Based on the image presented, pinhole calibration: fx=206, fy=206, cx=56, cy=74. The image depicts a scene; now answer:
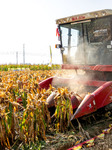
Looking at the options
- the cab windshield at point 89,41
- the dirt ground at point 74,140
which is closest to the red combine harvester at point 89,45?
the cab windshield at point 89,41

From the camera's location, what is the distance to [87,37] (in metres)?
4.98

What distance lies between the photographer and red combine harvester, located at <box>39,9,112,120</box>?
15.0 feet

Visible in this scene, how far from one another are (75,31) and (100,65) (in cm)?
123

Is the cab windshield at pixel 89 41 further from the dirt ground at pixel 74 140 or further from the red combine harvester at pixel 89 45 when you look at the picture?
the dirt ground at pixel 74 140

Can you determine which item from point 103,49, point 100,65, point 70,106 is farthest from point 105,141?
point 103,49

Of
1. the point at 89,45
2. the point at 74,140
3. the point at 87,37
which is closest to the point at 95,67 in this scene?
the point at 89,45

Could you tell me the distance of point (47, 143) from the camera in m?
2.89

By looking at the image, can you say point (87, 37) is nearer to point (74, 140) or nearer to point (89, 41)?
point (89, 41)

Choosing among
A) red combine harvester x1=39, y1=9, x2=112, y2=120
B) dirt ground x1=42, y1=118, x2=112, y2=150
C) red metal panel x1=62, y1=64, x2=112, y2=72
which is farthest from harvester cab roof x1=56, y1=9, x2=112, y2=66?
dirt ground x1=42, y1=118, x2=112, y2=150

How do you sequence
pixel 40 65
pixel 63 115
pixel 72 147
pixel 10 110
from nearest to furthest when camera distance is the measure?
pixel 72 147, pixel 10 110, pixel 63 115, pixel 40 65

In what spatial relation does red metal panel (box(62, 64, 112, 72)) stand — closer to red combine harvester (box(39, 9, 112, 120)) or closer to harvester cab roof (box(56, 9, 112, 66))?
red combine harvester (box(39, 9, 112, 120))

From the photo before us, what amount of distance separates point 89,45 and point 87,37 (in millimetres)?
200

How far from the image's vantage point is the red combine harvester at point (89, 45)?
4582mm

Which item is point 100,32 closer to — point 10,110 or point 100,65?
point 100,65
